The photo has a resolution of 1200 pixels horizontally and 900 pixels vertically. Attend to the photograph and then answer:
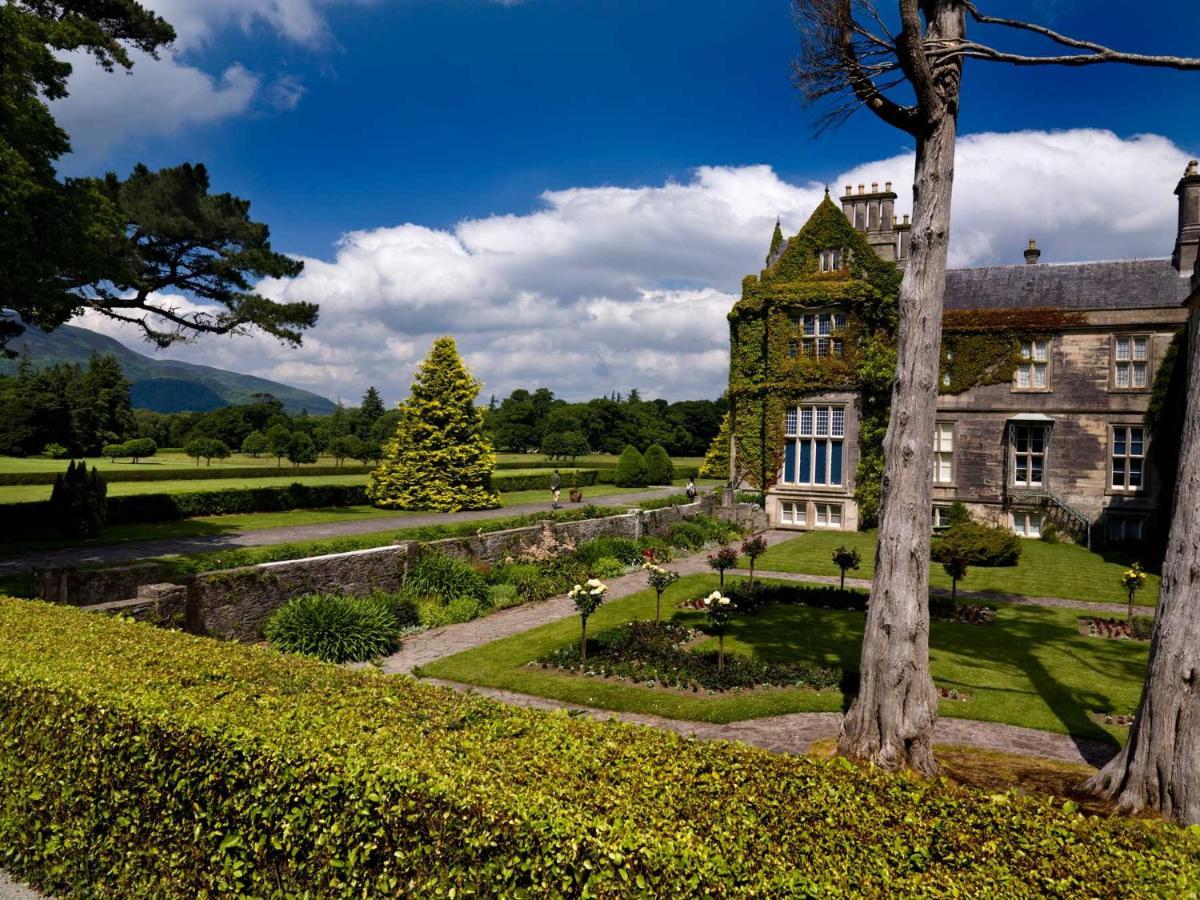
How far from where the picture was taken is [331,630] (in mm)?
12922

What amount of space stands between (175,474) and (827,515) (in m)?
38.7

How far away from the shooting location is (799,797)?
4.16 m

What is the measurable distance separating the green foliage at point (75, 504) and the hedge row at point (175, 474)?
13755 mm

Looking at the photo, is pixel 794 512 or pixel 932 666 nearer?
pixel 932 666

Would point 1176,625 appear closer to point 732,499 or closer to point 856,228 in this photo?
point 732,499

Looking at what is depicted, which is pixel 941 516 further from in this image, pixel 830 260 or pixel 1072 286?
pixel 830 260

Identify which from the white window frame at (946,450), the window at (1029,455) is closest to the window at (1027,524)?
the window at (1029,455)

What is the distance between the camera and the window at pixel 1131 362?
93.0 ft

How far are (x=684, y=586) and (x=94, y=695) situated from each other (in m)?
15.5

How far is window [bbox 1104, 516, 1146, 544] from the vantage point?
1110 inches

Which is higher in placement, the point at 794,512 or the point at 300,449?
the point at 300,449

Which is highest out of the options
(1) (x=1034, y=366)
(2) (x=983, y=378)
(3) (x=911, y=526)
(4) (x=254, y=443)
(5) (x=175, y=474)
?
(1) (x=1034, y=366)

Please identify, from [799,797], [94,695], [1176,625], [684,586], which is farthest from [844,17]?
[684,586]

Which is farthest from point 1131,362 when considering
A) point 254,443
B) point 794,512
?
point 254,443
